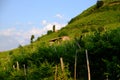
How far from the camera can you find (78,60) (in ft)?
128

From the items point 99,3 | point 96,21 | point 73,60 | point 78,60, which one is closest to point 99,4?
point 99,3

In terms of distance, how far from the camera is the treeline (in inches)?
1371

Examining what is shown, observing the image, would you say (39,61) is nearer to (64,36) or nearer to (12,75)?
(12,75)

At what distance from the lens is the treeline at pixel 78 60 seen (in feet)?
114

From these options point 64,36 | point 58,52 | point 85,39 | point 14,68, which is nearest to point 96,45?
point 85,39

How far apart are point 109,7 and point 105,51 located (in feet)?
204

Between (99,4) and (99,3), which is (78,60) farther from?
(99,3)

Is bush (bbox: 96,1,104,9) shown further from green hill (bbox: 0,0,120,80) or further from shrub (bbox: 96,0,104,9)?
green hill (bbox: 0,0,120,80)

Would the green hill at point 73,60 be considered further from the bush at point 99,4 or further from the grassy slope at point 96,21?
the bush at point 99,4

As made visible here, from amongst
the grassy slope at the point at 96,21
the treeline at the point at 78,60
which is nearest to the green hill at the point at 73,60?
the treeline at the point at 78,60

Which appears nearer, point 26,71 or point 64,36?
point 26,71

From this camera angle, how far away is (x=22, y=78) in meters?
43.9

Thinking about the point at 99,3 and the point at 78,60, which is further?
the point at 99,3

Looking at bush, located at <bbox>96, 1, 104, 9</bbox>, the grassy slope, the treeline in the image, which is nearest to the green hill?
the treeline
